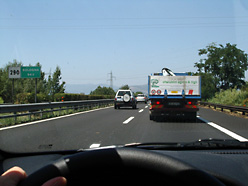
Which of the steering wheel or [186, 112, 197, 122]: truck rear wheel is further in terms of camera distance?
[186, 112, 197, 122]: truck rear wheel

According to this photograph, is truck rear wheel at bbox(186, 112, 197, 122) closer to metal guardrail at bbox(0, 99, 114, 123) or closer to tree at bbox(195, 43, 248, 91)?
metal guardrail at bbox(0, 99, 114, 123)

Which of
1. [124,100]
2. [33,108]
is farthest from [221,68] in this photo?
[33,108]

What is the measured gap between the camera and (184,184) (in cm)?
139

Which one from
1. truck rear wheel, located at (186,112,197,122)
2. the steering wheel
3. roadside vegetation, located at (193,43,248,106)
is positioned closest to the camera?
the steering wheel

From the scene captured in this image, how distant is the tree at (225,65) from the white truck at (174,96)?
3951 cm

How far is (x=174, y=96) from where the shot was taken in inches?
523

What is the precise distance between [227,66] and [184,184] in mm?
57104

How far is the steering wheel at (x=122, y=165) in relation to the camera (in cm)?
142

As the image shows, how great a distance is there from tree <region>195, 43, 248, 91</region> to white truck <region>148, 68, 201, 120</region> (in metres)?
39.5

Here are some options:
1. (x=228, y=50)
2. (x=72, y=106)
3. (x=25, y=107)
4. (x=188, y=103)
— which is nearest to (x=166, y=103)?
(x=188, y=103)

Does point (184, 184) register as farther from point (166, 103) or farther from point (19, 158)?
point (166, 103)

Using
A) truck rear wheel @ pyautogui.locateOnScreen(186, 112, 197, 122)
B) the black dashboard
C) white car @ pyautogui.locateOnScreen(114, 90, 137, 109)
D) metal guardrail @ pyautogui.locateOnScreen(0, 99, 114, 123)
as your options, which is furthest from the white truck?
white car @ pyautogui.locateOnScreen(114, 90, 137, 109)

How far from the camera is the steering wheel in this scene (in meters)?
1.42

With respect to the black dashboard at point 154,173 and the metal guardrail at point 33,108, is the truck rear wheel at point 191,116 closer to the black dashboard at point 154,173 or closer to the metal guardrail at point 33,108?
the metal guardrail at point 33,108
